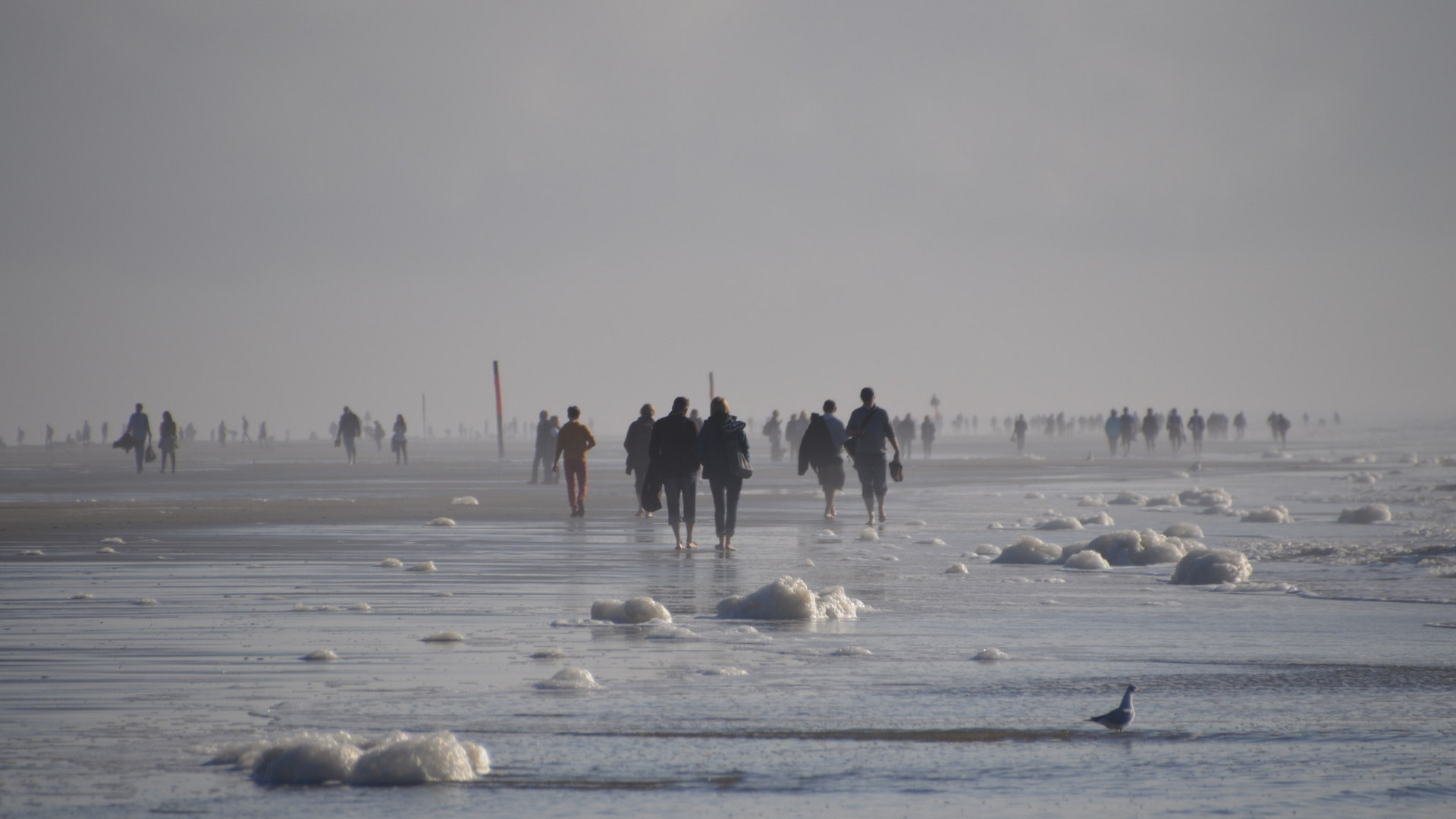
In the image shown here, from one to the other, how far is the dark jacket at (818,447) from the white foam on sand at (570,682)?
53.4ft

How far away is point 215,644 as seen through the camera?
915 centimetres

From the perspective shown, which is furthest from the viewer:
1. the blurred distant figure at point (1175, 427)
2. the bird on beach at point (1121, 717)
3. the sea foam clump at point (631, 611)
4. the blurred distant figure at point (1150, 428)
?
the blurred distant figure at point (1150, 428)

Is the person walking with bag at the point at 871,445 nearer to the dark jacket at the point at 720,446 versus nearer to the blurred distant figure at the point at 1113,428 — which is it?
the dark jacket at the point at 720,446

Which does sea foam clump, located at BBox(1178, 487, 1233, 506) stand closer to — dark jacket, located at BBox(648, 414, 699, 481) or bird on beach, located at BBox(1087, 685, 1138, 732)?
dark jacket, located at BBox(648, 414, 699, 481)

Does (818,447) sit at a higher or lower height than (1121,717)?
higher

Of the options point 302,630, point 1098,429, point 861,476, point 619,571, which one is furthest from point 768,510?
point 1098,429

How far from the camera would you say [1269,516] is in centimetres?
2245

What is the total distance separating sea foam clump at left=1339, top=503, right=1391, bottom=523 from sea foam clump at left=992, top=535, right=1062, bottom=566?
7.61 meters

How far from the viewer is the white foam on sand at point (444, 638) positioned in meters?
9.46

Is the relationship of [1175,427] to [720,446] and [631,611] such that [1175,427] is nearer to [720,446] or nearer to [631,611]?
[720,446]

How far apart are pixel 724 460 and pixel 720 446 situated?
19 centimetres

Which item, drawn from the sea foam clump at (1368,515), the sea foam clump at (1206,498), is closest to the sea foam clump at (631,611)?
the sea foam clump at (1368,515)

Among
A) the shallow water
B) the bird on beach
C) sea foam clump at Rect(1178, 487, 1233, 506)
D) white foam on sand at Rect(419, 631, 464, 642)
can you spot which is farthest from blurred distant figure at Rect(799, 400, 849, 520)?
the bird on beach

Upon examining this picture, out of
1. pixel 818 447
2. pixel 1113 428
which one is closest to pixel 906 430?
pixel 1113 428
